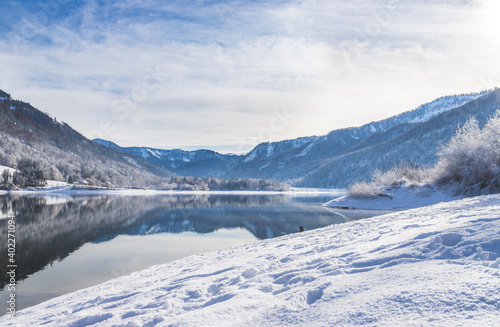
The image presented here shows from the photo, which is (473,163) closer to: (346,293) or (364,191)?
(364,191)

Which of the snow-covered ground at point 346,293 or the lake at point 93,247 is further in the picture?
the lake at point 93,247

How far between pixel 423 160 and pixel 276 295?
171018mm

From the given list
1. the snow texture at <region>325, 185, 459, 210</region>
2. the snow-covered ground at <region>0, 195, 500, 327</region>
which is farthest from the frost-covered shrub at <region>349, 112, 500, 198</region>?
the snow-covered ground at <region>0, 195, 500, 327</region>

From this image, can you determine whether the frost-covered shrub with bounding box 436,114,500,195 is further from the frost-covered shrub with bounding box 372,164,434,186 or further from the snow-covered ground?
the snow-covered ground

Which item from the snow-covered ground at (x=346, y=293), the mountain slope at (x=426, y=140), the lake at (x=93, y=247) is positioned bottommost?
the lake at (x=93, y=247)

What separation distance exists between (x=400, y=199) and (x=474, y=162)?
50.3 feet

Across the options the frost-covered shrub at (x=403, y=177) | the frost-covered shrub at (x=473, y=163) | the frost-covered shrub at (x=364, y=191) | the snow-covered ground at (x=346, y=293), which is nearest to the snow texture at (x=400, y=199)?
the frost-covered shrub at (x=364, y=191)

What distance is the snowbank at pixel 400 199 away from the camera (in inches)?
1615

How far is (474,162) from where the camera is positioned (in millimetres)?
33375

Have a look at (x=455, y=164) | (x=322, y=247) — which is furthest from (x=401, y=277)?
(x=455, y=164)

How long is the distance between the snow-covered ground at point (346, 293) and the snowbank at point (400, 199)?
37.5 m

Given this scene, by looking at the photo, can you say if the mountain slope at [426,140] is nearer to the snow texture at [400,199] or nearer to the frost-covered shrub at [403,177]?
the frost-covered shrub at [403,177]

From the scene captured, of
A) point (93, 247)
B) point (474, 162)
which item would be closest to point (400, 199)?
point (474, 162)

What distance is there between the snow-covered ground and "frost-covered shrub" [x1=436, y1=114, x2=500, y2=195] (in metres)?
29.6
